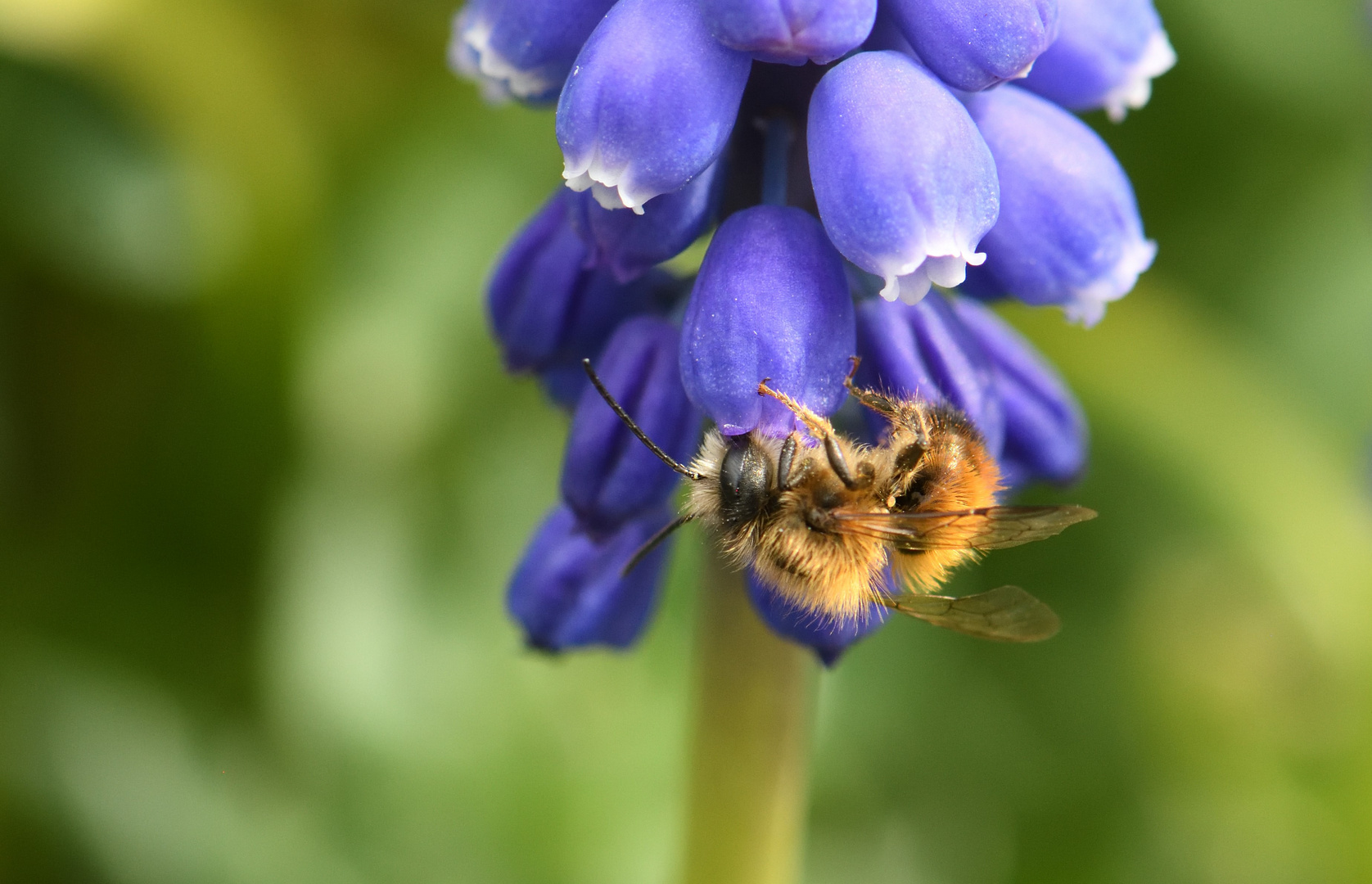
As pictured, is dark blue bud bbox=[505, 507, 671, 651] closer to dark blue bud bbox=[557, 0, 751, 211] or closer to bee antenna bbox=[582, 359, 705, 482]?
bee antenna bbox=[582, 359, 705, 482]

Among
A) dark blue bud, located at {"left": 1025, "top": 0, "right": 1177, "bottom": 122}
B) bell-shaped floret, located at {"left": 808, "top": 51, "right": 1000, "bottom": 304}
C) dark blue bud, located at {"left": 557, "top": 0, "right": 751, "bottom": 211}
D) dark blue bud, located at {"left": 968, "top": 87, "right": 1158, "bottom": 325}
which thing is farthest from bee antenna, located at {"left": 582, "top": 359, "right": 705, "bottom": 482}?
dark blue bud, located at {"left": 1025, "top": 0, "right": 1177, "bottom": 122}

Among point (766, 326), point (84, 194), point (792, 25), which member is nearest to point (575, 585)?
point (766, 326)

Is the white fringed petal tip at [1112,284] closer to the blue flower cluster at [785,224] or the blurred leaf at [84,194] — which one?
the blue flower cluster at [785,224]

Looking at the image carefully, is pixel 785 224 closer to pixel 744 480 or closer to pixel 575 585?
pixel 744 480

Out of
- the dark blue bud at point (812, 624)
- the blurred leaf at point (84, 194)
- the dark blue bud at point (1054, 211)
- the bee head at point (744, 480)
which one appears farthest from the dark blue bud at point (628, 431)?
the blurred leaf at point (84, 194)

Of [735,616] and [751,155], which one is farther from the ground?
[751,155]

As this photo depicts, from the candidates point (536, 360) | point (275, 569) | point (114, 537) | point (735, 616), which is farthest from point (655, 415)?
point (114, 537)

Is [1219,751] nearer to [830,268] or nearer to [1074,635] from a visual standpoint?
[1074,635]
